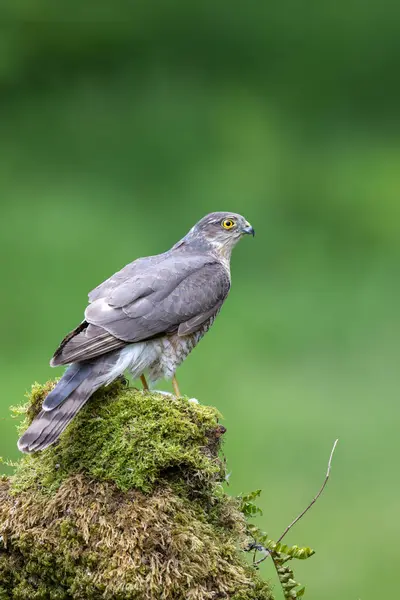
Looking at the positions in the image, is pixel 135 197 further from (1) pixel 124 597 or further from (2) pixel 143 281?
(1) pixel 124 597

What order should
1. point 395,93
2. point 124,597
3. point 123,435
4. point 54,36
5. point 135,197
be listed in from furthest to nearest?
point 395,93, point 54,36, point 135,197, point 123,435, point 124,597

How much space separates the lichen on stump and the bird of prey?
0.35 ft

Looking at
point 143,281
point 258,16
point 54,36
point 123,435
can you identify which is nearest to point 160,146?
point 54,36

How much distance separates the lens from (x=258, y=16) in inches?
392

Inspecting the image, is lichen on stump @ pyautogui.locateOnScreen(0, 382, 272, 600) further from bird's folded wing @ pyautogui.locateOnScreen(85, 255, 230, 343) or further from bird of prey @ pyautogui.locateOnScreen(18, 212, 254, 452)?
bird's folded wing @ pyautogui.locateOnScreen(85, 255, 230, 343)

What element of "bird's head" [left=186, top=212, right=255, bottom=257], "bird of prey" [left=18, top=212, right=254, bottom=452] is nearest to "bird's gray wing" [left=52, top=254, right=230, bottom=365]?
"bird of prey" [left=18, top=212, right=254, bottom=452]

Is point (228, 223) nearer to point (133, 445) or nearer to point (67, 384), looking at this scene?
point (67, 384)

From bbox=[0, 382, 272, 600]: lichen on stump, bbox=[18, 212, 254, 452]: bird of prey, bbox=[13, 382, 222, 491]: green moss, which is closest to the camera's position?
bbox=[0, 382, 272, 600]: lichen on stump

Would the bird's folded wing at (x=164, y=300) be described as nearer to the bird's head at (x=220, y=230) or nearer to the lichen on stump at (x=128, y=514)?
the bird's head at (x=220, y=230)

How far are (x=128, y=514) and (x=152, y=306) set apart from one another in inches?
44.5

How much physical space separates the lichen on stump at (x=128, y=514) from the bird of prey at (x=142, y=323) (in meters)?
0.11

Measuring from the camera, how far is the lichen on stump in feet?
8.97

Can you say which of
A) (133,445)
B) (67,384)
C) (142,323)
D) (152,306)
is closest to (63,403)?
(67,384)

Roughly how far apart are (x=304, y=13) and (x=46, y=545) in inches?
333
